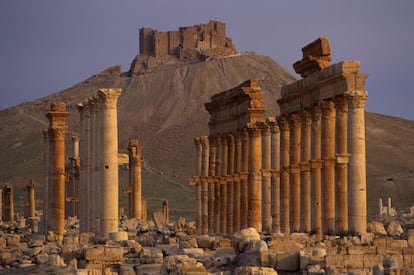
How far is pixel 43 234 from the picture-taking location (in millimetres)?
53406

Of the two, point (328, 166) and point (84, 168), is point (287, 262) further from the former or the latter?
point (84, 168)

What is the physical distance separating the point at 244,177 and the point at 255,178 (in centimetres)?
220

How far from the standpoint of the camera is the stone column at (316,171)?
46156mm

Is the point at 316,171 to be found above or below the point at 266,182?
above

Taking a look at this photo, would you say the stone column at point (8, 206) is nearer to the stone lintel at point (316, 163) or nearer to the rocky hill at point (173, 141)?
the rocky hill at point (173, 141)

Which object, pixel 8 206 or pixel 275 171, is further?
pixel 8 206

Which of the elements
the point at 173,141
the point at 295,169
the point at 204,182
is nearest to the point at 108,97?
the point at 295,169

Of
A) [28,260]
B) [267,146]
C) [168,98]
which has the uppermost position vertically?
[168,98]

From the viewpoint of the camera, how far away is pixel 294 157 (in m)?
49.3

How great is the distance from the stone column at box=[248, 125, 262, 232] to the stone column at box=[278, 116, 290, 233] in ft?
4.32

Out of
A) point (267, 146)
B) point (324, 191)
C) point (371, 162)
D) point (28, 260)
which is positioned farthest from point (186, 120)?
point (28, 260)

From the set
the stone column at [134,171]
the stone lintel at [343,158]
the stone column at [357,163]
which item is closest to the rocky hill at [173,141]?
the stone column at [134,171]

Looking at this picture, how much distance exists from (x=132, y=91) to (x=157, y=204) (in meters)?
76.8

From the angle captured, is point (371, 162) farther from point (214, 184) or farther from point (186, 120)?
point (214, 184)
